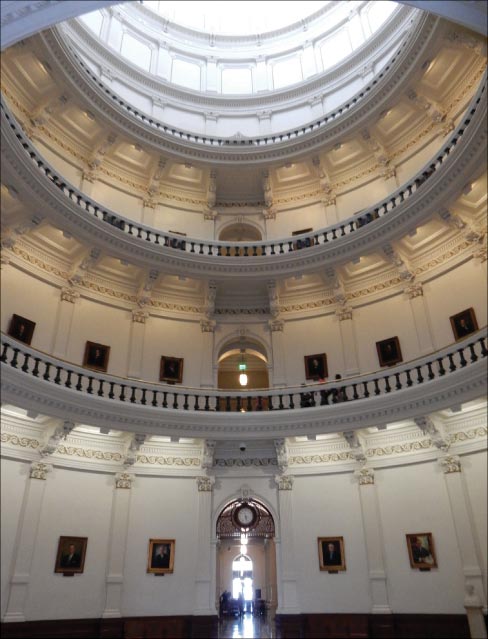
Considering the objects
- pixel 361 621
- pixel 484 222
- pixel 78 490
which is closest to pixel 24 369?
pixel 78 490

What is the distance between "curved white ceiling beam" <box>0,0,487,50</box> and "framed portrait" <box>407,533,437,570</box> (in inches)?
450

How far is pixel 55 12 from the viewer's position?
319 inches

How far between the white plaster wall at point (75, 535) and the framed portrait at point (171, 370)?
12.0ft

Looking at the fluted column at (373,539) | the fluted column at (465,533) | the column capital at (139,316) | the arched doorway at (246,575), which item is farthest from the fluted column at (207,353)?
the fluted column at (465,533)

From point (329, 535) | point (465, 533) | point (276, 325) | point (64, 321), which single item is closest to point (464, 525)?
point (465, 533)

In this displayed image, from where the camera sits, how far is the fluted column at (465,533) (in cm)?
1144

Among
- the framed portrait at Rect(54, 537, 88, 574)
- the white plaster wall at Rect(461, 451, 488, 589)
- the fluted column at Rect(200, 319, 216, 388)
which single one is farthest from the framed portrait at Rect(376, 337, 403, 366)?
the framed portrait at Rect(54, 537, 88, 574)

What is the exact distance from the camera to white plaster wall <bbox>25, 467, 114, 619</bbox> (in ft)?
41.1

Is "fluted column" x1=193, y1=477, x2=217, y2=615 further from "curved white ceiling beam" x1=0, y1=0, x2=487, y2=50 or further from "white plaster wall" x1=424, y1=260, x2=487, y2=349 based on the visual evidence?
"curved white ceiling beam" x1=0, y1=0, x2=487, y2=50

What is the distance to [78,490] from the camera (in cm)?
1380

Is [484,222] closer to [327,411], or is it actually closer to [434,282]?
[434,282]

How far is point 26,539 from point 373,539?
351 inches

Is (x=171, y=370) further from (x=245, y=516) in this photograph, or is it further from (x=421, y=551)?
(x=421, y=551)

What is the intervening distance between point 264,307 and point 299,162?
19.4 feet
